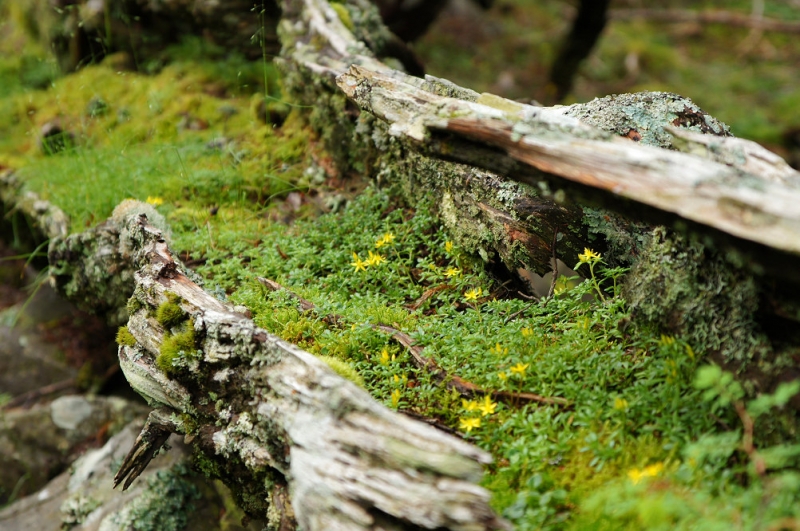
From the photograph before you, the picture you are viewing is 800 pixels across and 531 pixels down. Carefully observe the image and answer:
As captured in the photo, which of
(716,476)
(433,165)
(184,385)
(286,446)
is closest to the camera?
(716,476)

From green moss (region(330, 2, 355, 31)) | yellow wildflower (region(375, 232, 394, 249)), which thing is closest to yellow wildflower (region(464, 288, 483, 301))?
yellow wildflower (region(375, 232, 394, 249))

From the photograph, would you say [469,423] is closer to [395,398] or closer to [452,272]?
[395,398]

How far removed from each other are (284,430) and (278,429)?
0.06 m

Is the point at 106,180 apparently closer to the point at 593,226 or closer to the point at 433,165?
the point at 433,165

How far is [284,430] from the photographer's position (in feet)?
9.16

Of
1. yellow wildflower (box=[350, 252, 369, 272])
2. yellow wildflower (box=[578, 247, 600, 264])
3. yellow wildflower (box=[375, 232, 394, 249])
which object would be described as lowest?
yellow wildflower (box=[350, 252, 369, 272])

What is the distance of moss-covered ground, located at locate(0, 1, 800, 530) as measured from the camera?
2.47 meters

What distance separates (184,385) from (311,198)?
2.24 m

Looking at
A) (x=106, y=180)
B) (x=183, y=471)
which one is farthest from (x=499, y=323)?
(x=106, y=180)

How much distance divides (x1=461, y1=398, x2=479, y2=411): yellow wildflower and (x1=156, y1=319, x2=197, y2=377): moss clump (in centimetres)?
145

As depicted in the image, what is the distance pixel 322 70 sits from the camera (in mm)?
5133

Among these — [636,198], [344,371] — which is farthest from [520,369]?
[636,198]

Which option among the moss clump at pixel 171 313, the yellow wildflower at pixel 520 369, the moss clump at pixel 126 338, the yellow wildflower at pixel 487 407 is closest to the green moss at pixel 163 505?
the moss clump at pixel 126 338

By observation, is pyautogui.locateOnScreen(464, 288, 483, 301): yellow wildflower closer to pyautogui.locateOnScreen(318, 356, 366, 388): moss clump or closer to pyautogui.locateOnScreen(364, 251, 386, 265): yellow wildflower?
pyautogui.locateOnScreen(364, 251, 386, 265): yellow wildflower
